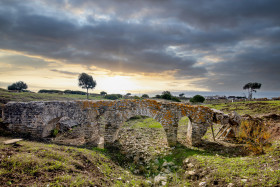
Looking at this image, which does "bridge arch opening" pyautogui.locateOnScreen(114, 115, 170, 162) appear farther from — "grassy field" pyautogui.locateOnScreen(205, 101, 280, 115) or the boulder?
"grassy field" pyautogui.locateOnScreen(205, 101, 280, 115)

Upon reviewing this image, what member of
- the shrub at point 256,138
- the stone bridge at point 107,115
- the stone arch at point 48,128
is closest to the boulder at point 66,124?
the stone arch at point 48,128

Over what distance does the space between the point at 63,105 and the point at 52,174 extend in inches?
280

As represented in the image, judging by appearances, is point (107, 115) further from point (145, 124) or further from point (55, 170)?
point (145, 124)

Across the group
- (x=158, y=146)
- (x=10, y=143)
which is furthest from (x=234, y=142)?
(x=10, y=143)

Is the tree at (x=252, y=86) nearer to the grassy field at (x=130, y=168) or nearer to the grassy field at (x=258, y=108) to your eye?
the grassy field at (x=258, y=108)

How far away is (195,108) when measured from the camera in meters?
11.7

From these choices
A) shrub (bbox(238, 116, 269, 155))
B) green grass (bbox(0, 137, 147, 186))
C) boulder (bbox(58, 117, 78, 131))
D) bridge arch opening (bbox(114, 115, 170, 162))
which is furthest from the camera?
boulder (bbox(58, 117, 78, 131))

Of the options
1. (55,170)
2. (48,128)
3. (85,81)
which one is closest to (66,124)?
(48,128)

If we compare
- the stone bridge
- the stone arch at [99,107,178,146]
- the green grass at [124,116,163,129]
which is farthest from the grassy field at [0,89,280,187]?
the green grass at [124,116,163,129]

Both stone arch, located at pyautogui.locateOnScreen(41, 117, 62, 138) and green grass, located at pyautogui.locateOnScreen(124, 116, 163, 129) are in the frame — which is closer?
stone arch, located at pyautogui.locateOnScreen(41, 117, 62, 138)

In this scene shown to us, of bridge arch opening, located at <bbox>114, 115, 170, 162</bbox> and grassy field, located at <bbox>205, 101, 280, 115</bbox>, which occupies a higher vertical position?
grassy field, located at <bbox>205, 101, 280, 115</bbox>

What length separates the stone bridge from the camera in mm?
11562

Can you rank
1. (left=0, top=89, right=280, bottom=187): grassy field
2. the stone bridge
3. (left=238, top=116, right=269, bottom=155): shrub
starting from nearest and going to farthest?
1. (left=0, top=89, right=280, bottom=187): grassy field
2. (left=238, top=116, right=269, bottom=155): shrub
3. the stone bridge

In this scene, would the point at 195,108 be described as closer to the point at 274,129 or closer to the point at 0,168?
the point at 274,129
